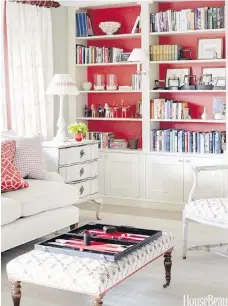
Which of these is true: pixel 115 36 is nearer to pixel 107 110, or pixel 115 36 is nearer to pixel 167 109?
pixel 107 110

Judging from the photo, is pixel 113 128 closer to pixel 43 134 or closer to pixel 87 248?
pixel 43 134

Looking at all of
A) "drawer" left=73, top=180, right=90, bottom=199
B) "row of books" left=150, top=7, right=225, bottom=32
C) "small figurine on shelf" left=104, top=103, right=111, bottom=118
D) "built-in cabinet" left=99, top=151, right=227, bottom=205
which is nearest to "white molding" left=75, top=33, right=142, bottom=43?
"row of books" left=150, top=7, right=225, bottom=32

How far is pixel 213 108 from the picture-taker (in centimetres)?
583

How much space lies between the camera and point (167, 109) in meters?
5.93

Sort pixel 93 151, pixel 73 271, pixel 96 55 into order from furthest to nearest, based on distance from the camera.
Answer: pixel 96 55 → pixel 93 151 → pixel 73 271

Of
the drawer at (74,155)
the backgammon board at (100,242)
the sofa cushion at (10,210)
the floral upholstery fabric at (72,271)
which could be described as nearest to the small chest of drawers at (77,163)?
the drawer at (74,155)

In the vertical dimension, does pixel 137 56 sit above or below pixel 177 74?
above

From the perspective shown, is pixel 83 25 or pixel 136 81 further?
pixel 83 25

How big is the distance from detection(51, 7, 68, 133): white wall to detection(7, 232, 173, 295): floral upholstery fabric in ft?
11.8

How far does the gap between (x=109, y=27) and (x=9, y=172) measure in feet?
8.74

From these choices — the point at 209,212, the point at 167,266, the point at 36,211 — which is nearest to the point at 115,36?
the point at 36,211

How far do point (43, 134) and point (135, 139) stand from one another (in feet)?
3.52

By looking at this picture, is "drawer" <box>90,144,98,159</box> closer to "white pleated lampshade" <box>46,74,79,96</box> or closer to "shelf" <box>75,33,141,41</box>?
"white pleated lampshade" <box>46,74,79,96</box>

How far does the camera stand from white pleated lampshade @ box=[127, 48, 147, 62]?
572cm
